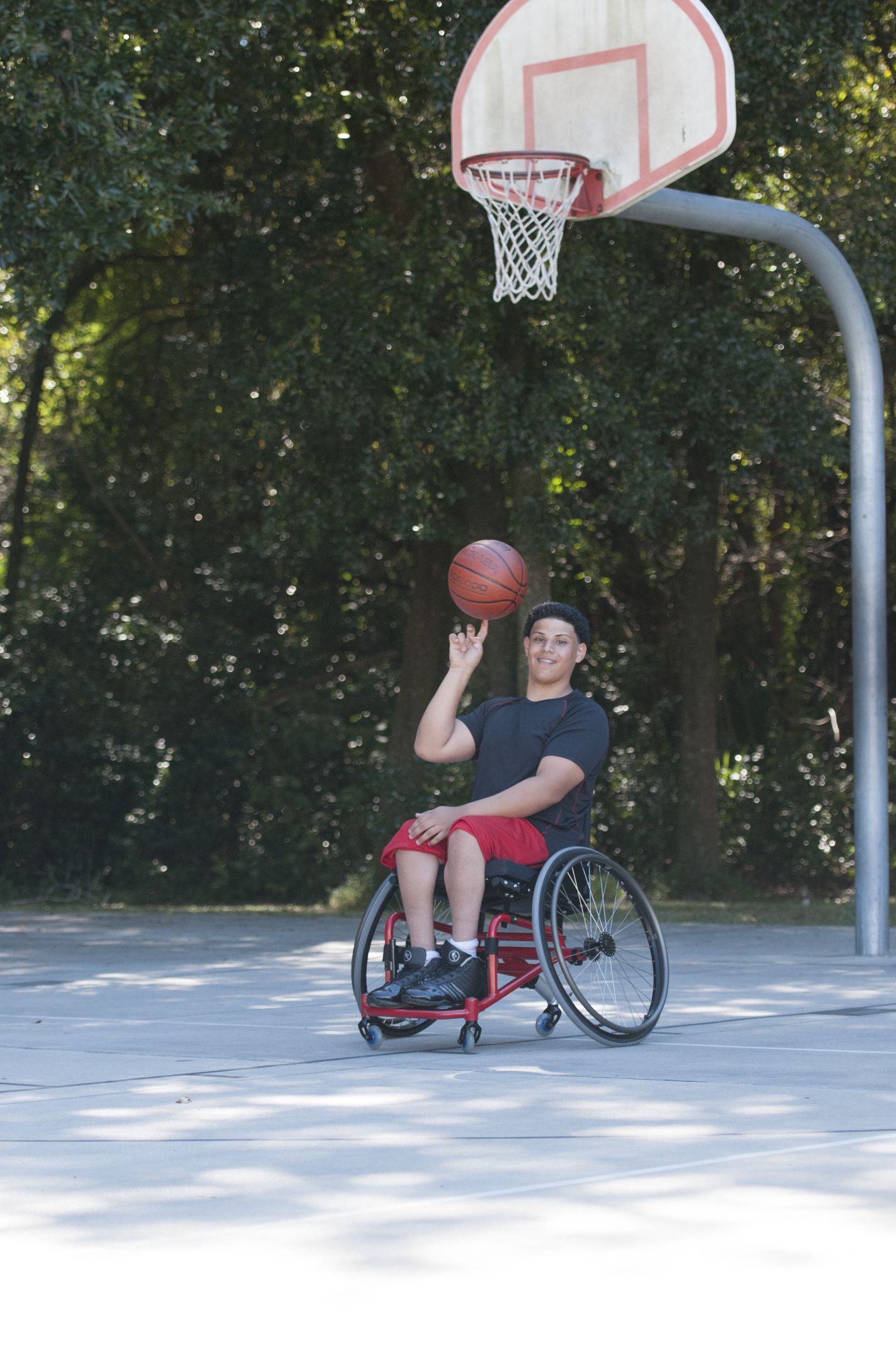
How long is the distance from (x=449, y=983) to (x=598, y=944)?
0.61m

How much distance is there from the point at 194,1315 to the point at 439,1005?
10.2ft

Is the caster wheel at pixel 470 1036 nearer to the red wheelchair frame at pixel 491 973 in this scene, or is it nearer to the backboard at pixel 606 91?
the red wheelchair frame at pixel 491 973

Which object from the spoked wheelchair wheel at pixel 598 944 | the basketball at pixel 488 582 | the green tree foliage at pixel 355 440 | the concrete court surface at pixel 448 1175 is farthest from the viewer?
the green tree foliage at pixel 355 440

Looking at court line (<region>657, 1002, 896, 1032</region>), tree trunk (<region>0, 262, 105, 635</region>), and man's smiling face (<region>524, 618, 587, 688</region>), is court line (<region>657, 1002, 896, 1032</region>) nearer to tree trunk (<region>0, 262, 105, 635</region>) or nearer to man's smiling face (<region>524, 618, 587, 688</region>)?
man's smiling face (<region>524, 618, 587, 688</region>)

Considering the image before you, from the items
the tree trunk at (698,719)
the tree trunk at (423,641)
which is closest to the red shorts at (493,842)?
the tree trunk at (423,641)

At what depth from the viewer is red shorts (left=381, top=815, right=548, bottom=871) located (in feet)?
20.8

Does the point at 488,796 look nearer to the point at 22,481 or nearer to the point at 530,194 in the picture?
the point at 530,194

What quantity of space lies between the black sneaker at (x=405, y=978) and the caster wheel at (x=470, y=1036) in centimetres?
24

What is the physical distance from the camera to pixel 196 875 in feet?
60.9

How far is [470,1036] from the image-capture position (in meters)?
6.31

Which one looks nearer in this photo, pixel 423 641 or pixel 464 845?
pixel 464 845

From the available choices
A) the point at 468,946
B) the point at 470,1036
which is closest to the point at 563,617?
the point at 468,946

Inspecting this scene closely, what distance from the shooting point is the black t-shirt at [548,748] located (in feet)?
21.9

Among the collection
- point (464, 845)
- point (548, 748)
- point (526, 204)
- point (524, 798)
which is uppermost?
point (526, 204)
